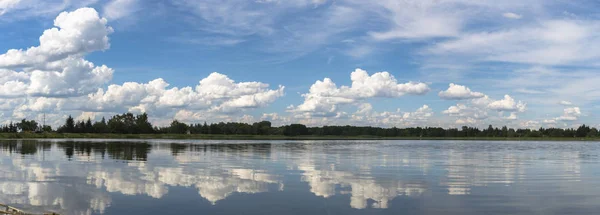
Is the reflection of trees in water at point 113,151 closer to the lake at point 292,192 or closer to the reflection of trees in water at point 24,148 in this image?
the reflection of trees in water at point 24,148

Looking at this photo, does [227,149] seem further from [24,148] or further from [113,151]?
[24,148]

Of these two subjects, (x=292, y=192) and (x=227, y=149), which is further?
(x=227, y=149)

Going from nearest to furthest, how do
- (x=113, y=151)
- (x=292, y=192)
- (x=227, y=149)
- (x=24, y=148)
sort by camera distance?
(x=292, y=192) → (x=113, y=151) → (x=24, y=148) → (x=227, y=149)

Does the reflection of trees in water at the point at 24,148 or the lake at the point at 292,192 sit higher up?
the reflection of trees in water at the point at 24,148

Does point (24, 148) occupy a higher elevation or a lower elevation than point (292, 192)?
higher

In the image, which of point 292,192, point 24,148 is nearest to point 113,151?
point 24,148

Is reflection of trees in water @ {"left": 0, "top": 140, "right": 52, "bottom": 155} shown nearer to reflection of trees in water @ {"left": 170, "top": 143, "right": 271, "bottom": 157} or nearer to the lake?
reflection of trees in water @ {"left": 170, "top": 143, "right": 271, "bottom": 157}

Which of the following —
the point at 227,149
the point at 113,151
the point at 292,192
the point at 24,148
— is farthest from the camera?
the point at 227,149

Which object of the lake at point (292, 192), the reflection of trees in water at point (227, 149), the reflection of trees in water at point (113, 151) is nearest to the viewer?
the lake at point (292, 192)

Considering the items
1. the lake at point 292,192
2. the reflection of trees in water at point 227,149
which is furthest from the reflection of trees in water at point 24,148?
the lake at point 292,192

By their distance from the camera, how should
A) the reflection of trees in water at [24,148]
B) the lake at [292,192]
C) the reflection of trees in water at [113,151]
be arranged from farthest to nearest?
the reflection of trees in water at [24,148]
the reflection of trees in water at [113,151]
the lake at [292,192]

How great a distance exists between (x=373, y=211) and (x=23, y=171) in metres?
28.1

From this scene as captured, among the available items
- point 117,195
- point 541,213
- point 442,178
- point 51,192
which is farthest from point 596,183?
point 51,192

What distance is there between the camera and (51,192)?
25.0 meters
